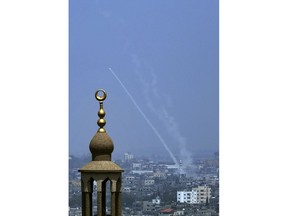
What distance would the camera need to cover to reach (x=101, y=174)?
39.9 ft

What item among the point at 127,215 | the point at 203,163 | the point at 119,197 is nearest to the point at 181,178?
the point at 203,163

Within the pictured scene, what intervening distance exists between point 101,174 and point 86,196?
0.41m

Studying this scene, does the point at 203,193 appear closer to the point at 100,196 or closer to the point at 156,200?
the point at 156,200

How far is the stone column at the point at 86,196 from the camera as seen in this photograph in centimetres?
1223

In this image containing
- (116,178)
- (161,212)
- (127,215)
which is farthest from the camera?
(161,212)

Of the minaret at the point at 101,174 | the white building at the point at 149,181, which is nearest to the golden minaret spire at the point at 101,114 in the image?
the minaret at the point at 101,174

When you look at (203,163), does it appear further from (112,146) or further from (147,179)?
(112,146)

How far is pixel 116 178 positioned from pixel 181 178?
289 centimetres

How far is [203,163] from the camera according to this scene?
581 inches

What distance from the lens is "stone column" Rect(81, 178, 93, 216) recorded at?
1223 cm

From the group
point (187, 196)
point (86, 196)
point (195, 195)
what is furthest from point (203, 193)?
point (86, 196)

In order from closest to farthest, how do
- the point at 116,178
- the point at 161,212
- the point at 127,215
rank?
the point at 116,178
the point at 127,215
the point at 161,212

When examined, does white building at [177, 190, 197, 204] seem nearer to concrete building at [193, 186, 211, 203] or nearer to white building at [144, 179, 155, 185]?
concrete building at [193, 186, 211, 203]

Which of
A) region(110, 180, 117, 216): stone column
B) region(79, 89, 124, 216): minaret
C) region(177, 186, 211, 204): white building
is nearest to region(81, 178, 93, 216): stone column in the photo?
region(79, 89, 124, 216): minaret
